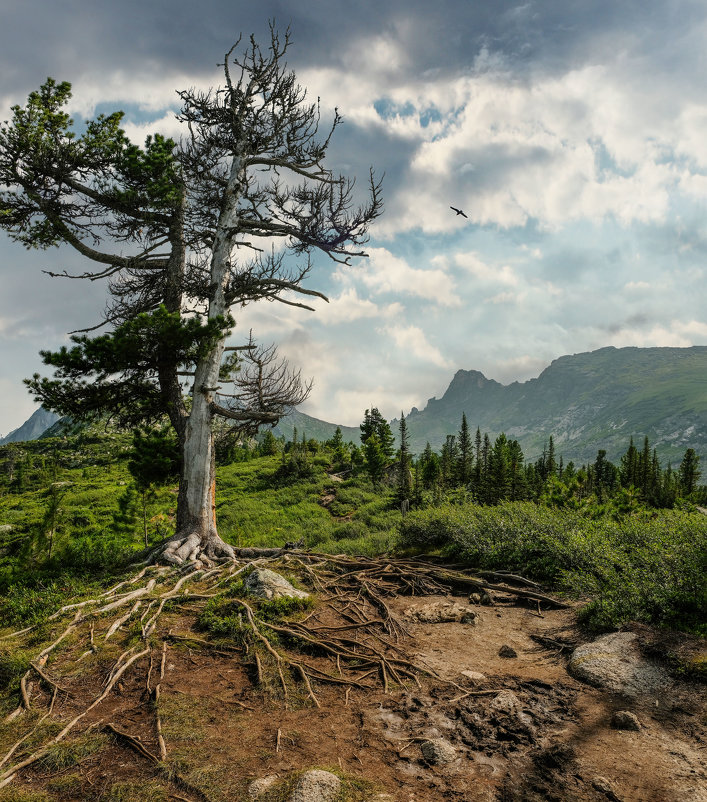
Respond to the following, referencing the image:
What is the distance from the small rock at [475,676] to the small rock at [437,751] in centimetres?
143

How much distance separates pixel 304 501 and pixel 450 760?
41.0m

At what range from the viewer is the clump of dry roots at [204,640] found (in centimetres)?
444

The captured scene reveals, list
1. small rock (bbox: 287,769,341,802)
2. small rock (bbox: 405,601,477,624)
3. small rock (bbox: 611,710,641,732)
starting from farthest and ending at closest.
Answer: small rock (bbox: 405,601,477,624) < small rock (bbox: 611,710,641,732) < small rock (bbox: 287,769,341,802)

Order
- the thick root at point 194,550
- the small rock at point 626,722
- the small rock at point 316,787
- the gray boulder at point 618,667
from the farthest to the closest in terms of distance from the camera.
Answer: the thick root at point 194,550 < the gray boulder at point 618,667 < the small rock at point 626,722 < the small rock at point 316,787

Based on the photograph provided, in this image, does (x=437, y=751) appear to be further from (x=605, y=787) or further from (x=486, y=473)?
→ (x=486, y=473)

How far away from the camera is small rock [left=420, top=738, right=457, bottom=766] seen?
12.6ft

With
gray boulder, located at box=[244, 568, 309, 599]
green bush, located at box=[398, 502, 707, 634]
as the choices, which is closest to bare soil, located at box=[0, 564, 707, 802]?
gray boulder, located at box=[244, 568, 309, 599]

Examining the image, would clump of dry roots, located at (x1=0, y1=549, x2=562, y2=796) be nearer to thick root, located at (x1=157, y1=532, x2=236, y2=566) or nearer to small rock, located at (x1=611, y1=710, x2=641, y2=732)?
thick root, located at (x1=157, y1=532, x2=236, y2=566)

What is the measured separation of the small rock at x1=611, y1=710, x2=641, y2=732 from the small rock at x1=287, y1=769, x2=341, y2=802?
2924 mm

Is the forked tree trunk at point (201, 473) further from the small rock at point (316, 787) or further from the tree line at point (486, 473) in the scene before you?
the tree line at point (486, 473)

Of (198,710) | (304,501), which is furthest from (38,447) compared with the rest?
(198,710)

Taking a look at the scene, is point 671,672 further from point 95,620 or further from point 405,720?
point 95,620

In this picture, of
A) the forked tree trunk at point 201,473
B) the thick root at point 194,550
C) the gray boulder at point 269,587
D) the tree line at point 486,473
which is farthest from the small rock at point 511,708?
the tree line at point 486,473

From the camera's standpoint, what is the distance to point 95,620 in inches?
261
